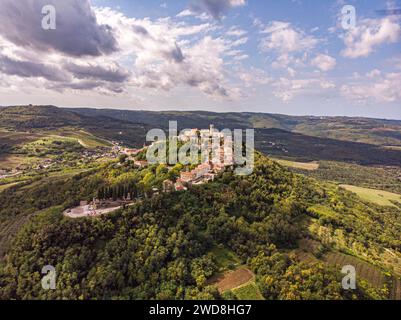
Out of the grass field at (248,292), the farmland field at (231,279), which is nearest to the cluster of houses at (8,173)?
the farmland field at (231,279)

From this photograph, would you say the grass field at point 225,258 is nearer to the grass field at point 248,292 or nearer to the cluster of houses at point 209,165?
the grass field at point 248,292

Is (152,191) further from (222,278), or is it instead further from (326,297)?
(326,297)

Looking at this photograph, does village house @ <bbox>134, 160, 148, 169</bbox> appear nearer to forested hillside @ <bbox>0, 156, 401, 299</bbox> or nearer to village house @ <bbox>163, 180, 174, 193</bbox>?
village house @ <bbox>163, 180, 174, 193</bbox>

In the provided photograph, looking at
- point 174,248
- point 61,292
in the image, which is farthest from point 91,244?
point 174,248

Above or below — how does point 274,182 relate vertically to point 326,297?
above

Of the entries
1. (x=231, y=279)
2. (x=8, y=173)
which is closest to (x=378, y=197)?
(x=231, y=279)

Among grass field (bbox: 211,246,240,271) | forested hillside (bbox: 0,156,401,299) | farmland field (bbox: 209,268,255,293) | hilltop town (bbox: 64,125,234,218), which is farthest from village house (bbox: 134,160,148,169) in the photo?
farmland field (bbox: 209,268,255,293)

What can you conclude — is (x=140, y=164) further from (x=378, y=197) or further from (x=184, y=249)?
(x=378, y=197)

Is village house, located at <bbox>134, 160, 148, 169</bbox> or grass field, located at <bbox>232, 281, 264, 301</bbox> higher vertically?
village house, located at <bbox>134, 160, 148, 169</bbox>
